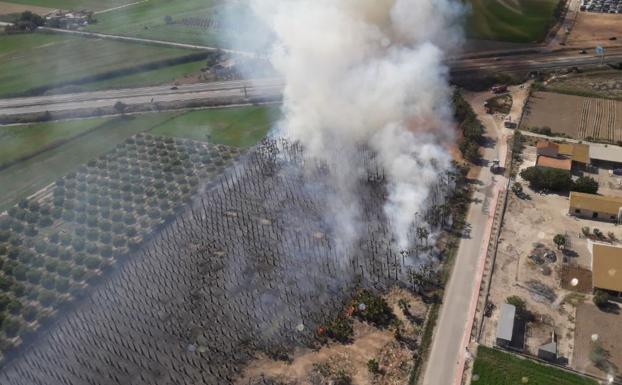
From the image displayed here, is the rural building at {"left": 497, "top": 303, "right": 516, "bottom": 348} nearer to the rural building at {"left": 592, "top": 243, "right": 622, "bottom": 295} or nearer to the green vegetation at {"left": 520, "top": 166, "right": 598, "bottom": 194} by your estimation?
the rural building at {"left": 592, "top": 243, "right": 622, "bottom": 295}

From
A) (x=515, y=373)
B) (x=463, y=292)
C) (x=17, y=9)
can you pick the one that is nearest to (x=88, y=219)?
(x=463, y=292)

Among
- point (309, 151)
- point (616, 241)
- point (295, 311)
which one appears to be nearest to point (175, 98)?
point (309, 151)

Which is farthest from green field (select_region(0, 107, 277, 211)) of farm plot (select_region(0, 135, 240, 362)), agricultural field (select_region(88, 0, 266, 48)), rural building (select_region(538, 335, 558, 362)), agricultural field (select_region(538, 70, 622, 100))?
agricultural field (select_region(538, 70, 622, 100))

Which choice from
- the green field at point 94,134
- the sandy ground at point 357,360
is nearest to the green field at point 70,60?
the green field at point 94,134

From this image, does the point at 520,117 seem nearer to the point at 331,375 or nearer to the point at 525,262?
the point at 525,262

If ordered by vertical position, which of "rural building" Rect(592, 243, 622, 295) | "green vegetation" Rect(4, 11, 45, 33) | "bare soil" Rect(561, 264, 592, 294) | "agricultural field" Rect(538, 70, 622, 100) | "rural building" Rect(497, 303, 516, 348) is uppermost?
"green vegetation" Rect(4, 11, 45, 33)

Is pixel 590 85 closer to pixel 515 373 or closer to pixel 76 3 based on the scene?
pixel 515 373

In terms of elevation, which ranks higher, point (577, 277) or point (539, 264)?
point (539, 264)
